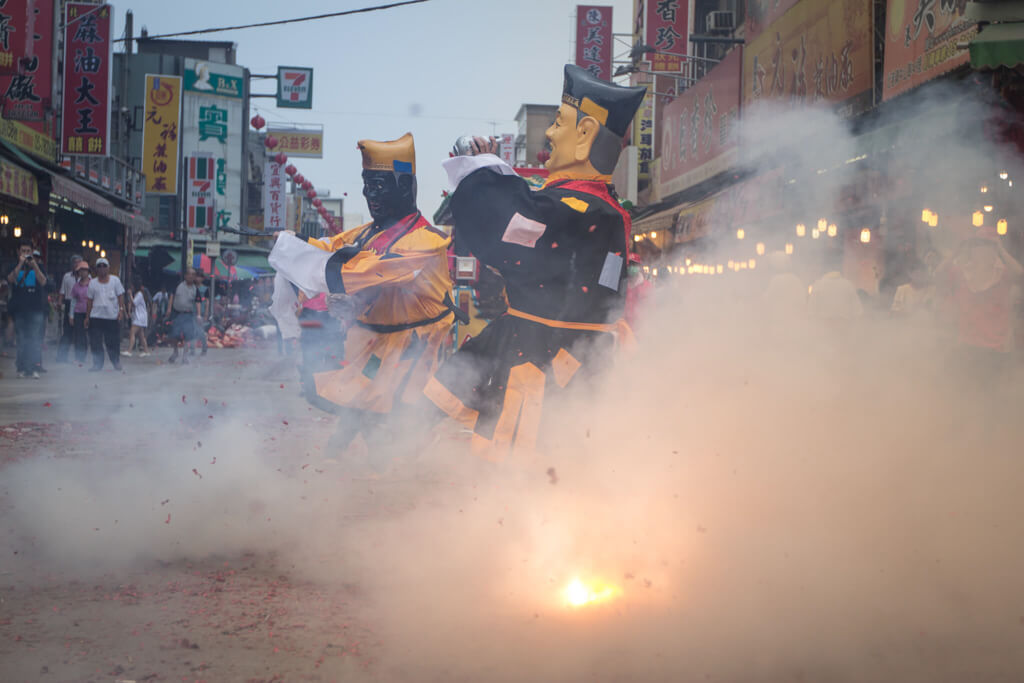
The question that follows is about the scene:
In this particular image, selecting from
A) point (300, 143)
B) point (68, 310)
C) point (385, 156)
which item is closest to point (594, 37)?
point (68, 310)

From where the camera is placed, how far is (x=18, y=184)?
41.7ft

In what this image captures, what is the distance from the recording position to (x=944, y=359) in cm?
507

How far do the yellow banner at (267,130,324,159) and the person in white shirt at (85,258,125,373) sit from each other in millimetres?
16730

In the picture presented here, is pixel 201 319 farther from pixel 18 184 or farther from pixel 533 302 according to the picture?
pixel 533 302

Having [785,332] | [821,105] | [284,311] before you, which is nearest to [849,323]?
[785,332]

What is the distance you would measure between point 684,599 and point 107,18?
48.1 ft

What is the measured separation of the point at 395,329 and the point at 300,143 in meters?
24.9

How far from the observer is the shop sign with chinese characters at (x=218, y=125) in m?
28.8

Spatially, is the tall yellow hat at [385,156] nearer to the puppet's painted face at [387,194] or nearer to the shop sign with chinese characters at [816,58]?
the puppet's painted face at [387,194]

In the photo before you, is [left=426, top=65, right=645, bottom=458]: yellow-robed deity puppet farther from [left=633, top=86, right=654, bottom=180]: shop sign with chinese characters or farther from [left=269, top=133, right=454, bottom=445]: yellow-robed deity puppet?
[left=633, top=86, right=654, bottom=180]: shop sign with chinese characters

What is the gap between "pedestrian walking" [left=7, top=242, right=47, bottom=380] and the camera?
33.7 feet

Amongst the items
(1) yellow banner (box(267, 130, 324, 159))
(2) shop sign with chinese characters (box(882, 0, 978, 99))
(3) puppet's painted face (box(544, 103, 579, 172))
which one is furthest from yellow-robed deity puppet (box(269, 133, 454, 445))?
(1) yellow banner (box(267, 130, 324, 159))

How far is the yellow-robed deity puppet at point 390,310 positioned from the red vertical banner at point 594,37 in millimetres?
14866

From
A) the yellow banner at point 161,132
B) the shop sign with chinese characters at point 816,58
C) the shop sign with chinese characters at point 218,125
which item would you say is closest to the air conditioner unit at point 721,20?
the shop sign with chinese characters at point 816,58
